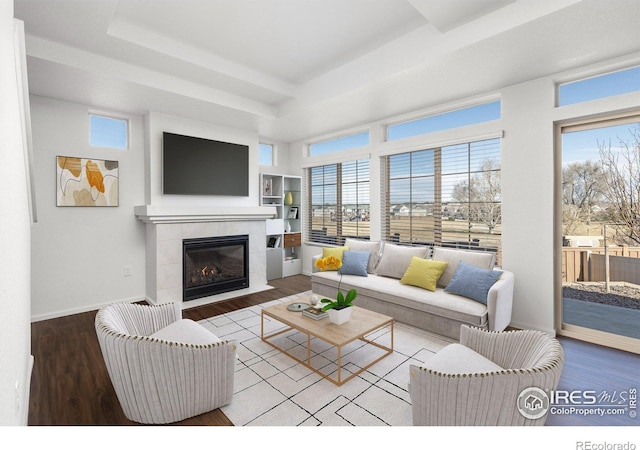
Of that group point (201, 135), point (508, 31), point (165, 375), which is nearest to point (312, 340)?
point (165, 375)

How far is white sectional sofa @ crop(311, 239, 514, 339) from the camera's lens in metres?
3.05

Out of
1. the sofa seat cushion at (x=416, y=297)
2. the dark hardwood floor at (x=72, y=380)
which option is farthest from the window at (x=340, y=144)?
the dark hardwood floor at (x=72, y=380)

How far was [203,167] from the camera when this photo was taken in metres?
4.68

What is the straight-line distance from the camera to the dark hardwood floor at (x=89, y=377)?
1.99 m

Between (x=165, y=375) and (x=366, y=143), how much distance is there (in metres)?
4.34

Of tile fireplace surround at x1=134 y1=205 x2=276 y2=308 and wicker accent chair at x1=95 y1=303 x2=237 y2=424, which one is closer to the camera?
wicker accent chair at x1=95 y1=303 x2=237 y2=424

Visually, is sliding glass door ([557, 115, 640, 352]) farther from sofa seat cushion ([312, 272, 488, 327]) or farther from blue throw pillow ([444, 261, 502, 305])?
sofa seat cushion ([312, 272, 488, 327])

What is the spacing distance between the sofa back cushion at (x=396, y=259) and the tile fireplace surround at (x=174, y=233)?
2201mm

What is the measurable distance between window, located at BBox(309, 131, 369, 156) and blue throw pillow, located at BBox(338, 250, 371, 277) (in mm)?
1889

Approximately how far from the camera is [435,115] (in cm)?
425

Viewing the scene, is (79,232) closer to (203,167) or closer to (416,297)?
(203,167)

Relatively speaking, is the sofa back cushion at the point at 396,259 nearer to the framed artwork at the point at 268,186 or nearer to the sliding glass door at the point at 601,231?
the sliding glass door at the point at 601,231

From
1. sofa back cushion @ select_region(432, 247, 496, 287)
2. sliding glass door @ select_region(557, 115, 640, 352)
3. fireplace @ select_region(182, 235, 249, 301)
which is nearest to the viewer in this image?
sliding glass door @ select_region(557, 115, 640, 352)

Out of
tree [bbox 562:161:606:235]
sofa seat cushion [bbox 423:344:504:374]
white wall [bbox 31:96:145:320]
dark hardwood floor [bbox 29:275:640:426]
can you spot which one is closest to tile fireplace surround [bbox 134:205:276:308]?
white wall [bbox 31:96:145:320]
